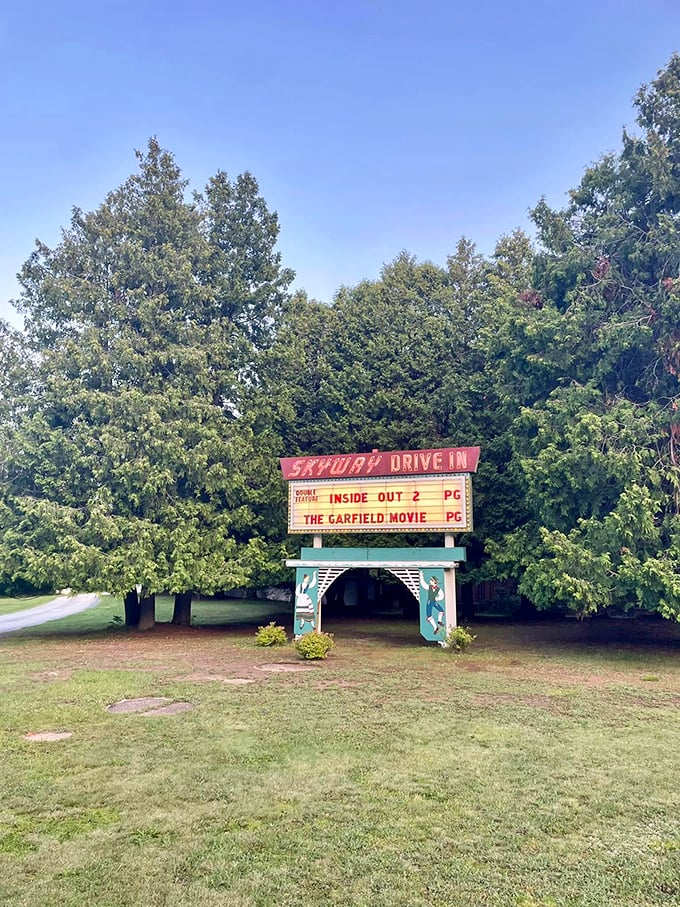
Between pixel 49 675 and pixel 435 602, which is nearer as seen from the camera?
pixel 49 675

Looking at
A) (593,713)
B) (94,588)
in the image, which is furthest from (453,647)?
(94,588)

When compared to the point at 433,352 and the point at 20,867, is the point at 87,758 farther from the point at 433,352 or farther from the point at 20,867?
the point at 433,352

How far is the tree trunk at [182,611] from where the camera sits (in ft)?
74.0

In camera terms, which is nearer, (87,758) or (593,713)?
(87,758)

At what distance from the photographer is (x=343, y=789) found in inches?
246

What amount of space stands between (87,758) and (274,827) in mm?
3158

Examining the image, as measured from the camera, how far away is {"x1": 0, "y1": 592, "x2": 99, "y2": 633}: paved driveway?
25783mm

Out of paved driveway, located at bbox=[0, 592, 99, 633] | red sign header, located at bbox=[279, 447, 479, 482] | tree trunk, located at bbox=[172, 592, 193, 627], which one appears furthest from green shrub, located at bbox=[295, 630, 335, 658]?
paved driveway, located at bbox=[0, 592, 99, 633]

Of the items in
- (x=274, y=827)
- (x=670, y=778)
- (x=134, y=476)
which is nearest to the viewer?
(x=274, y=827)

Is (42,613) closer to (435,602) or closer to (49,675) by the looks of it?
(49,675)

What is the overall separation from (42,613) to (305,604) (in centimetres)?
2109

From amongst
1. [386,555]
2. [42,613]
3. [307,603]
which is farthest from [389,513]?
[42,613]

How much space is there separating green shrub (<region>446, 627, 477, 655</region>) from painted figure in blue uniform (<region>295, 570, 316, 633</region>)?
4.05 meters

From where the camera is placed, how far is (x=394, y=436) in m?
24.3
